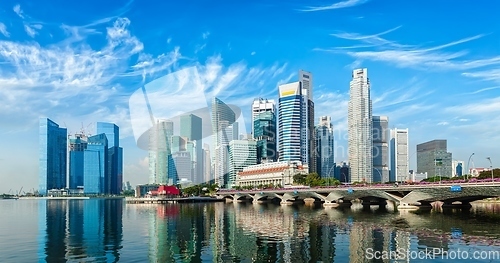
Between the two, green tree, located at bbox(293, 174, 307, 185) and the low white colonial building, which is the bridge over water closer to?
green tree, located at bbox(293, 174, 307, 185)

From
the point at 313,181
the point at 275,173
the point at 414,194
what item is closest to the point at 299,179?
the point at 313,181

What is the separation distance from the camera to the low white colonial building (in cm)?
16662

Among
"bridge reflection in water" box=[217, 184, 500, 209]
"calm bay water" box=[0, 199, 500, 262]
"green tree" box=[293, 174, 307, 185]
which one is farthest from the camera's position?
"green tree" box=[293, 174, 307, 185]

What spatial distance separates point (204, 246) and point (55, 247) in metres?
11.4

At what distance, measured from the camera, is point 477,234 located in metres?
38.4

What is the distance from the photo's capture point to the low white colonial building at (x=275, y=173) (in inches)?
6560

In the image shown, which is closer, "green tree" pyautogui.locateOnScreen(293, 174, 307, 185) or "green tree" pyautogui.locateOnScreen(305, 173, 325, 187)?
"green tree" pyautogui.locateOnScreen(305, 173, 325, 187)

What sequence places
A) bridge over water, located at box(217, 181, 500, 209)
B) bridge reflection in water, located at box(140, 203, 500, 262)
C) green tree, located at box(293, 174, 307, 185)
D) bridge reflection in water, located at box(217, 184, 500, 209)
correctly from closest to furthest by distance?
bridge reflection in water, located at box(140, 203, 500, 262), bridge over water, located at box(217, 181, 500, 209), bridge reflection in water, located at box(217, 184, 500, 209), green tree, located at box(293, 174, 307, 185)

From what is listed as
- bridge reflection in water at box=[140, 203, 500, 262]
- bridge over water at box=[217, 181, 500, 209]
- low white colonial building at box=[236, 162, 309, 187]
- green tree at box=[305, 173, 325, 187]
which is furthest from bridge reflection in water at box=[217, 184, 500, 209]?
low white colonial building at box=[236, 162, 309, 187]

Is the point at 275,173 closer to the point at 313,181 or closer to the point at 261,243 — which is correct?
the point at 313,181

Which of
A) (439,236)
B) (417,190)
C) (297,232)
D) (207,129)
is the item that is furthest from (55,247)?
(417,190)

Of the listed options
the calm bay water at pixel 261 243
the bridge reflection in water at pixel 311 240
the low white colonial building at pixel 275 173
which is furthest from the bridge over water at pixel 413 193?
the low white colonial building at pixel 275 173

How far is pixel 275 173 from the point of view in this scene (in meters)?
173

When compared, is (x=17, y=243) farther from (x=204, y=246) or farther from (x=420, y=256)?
(x=420, y=256)
